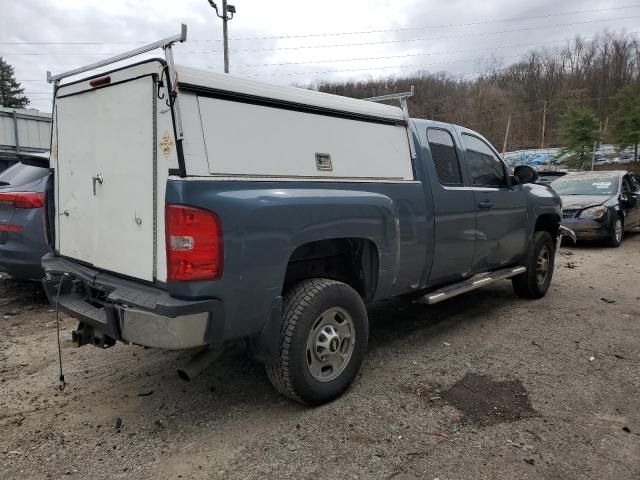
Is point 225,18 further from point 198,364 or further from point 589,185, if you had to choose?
point 198,364

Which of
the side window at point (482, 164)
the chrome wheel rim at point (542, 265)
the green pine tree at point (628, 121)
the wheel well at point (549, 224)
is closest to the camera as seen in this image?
the side window at point (482, 164)

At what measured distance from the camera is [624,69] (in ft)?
186

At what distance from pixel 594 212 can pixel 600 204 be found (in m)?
0.25

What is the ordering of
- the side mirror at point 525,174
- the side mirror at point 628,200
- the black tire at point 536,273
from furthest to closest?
the side mirror at point 628,200
the black tire at point 536,273
the side mirror at point 525,174

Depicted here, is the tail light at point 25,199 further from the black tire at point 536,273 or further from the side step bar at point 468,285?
the black tire at point 536,273

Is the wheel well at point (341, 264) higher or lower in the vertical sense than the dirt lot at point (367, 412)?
higher

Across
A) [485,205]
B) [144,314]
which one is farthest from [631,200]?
[144,314]

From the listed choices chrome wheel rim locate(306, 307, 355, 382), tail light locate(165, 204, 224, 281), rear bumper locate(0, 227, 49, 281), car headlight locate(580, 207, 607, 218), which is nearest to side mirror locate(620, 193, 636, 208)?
car headlight locate(580, 207, 607, 218)

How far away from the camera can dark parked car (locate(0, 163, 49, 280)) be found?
5148 mm

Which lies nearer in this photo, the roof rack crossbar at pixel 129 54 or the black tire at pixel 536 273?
the roof rack crossbar at pixel 129 54

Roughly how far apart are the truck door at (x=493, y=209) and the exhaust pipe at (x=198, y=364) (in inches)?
114

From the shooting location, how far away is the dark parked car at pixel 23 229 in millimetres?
5148

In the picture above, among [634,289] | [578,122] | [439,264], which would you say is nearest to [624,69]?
[578,122]

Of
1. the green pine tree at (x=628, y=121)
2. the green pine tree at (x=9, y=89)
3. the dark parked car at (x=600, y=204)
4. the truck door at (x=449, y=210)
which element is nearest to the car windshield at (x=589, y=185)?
the dark parked car at (x=600, y=204)
